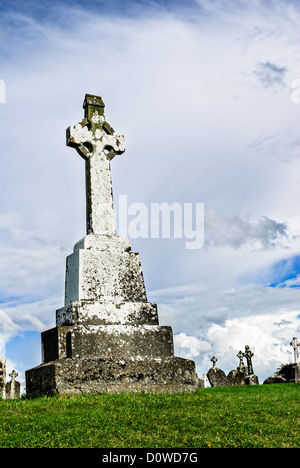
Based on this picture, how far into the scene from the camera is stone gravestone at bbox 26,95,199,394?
24.0ft

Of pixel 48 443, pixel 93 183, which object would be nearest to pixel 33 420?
pixel 48 443

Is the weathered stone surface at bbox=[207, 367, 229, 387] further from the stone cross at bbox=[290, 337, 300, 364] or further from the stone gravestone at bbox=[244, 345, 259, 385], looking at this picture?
the stone cross at bbox=[290, 337, 300, 364]

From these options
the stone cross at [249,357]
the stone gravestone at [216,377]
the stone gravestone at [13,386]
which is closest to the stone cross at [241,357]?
the stone cross at [249,357]

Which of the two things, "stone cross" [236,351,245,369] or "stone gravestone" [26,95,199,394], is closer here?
"stone gravestone" [26,95,199,394]

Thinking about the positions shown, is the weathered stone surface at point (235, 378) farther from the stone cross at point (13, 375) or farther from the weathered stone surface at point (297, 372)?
the stone cross at point (13, 375)

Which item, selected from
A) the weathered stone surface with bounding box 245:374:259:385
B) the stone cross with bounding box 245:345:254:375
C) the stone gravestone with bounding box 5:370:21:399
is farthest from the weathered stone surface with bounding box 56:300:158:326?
the stone cross with bounding box 245:345:254:375

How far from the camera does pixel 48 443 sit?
4867mm

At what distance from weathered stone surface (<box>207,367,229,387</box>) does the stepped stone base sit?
1277 cm

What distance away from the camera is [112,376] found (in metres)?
7.35

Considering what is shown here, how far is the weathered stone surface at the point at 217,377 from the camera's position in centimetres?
1995

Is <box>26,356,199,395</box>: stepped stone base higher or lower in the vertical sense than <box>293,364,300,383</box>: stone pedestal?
higher
